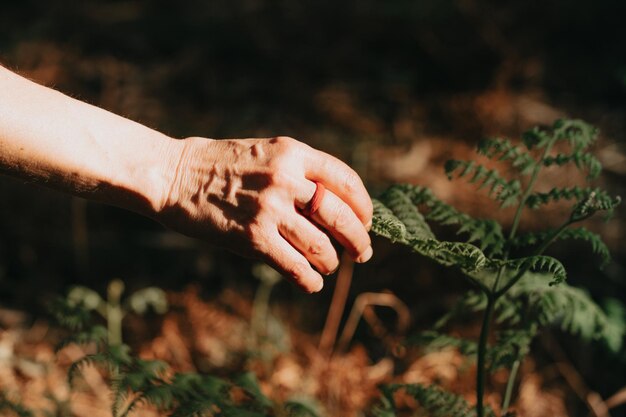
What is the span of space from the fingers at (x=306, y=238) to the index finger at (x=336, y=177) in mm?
122

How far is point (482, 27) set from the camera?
6.06 metres

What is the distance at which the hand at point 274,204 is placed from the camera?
1.79m

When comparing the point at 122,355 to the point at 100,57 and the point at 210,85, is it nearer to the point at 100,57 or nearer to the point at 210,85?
the point at 210,85

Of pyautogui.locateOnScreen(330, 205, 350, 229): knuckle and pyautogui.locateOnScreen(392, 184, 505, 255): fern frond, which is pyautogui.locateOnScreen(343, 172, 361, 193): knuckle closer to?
pyautogui.locateOnScreen(330, 205, 350, 229): knuckle

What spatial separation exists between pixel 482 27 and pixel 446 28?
0.41m

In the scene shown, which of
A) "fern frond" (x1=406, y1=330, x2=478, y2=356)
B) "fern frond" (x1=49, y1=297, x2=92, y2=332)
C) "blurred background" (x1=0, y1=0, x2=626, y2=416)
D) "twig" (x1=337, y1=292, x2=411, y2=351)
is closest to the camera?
"fern frond" (x1=406, y1=330, x2=478, y2=356)

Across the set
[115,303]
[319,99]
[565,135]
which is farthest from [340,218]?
[319,99]

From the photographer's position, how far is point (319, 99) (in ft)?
19.6

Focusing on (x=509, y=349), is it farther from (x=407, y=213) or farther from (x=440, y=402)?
(x=407, y=213)

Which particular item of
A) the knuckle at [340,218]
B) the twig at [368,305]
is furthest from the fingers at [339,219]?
the twig at [368,305]

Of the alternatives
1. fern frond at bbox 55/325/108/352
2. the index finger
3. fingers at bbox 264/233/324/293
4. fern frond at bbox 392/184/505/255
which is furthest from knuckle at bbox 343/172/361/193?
fern frond at bbox 55/325/108/352

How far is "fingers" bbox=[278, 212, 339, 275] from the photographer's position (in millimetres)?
1809

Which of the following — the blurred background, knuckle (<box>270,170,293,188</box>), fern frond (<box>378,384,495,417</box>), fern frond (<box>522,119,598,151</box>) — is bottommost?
fern frond (<box>378,384,495,417</box>)

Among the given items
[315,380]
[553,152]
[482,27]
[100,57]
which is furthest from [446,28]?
[315,380]
